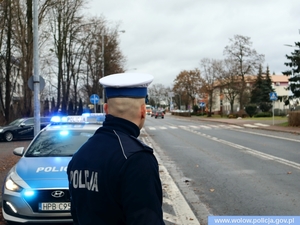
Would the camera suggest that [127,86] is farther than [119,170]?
Yes

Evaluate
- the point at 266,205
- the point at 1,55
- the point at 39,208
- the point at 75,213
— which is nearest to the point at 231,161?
the point at 266,205

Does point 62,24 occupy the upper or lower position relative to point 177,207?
upper

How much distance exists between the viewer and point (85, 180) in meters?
2.09

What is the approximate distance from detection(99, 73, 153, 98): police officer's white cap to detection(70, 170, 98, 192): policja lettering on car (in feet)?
1.41

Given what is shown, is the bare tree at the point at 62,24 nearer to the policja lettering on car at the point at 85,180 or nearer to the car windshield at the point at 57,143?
the car windshield at the point at 57,143

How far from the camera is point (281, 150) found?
55.1 ft

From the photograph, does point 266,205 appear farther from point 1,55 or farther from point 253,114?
point 253,114

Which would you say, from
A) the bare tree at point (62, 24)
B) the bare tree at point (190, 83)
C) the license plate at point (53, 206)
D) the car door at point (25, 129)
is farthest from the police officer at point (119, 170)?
the bare tree at point (190, 83)

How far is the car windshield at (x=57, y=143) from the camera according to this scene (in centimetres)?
767

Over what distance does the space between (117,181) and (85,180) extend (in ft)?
0.73

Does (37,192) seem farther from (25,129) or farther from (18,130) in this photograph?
(25,129)

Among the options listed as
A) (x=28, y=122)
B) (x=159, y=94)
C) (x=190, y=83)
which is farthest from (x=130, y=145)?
Result: (x=159, y=94)

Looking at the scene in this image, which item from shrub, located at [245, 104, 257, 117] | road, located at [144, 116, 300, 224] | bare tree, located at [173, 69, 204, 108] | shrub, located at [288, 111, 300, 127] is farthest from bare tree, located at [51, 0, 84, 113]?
bare tree, located at [173, 69, 204, 108]

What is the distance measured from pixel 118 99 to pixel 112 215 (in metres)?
0.60
